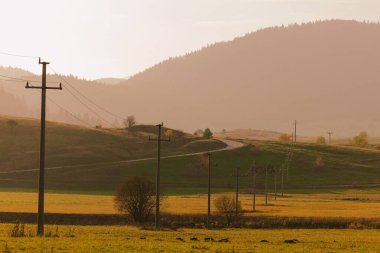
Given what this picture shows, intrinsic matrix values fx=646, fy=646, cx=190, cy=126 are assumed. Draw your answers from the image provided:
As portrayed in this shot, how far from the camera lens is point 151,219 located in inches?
3243

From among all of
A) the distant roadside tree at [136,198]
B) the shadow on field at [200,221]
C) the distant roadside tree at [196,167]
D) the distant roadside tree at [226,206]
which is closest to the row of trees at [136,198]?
the distant roadside tree at [136,198]

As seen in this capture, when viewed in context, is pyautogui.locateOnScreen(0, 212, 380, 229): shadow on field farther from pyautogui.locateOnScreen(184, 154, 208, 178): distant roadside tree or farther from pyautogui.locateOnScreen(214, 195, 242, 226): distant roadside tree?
pyautogui.locateOnScreen(184, 154, 208, 178): distant roadside tree

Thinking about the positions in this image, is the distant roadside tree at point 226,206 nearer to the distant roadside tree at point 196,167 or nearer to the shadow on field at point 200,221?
the shadow on field at point 200,221

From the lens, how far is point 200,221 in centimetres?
8306

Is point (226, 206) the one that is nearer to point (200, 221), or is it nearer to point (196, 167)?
point (200, 221)

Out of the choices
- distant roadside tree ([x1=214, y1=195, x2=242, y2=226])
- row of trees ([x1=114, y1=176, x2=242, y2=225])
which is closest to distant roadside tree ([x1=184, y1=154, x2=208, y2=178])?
distant roadside tree ([x1=214, y1=195, x2=242, y2=226])

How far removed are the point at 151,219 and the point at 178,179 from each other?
9530cm

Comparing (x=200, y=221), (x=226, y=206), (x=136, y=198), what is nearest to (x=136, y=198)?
(x=136, y=198)

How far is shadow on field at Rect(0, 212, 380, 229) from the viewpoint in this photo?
77.7m

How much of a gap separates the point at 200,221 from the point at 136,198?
995 cm

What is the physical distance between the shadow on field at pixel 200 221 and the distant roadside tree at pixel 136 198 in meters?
1.48

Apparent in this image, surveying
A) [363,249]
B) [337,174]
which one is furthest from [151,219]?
[337,174]

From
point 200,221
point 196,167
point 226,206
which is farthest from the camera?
point 196,167

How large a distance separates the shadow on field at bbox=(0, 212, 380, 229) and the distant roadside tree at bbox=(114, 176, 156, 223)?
4.87ft
